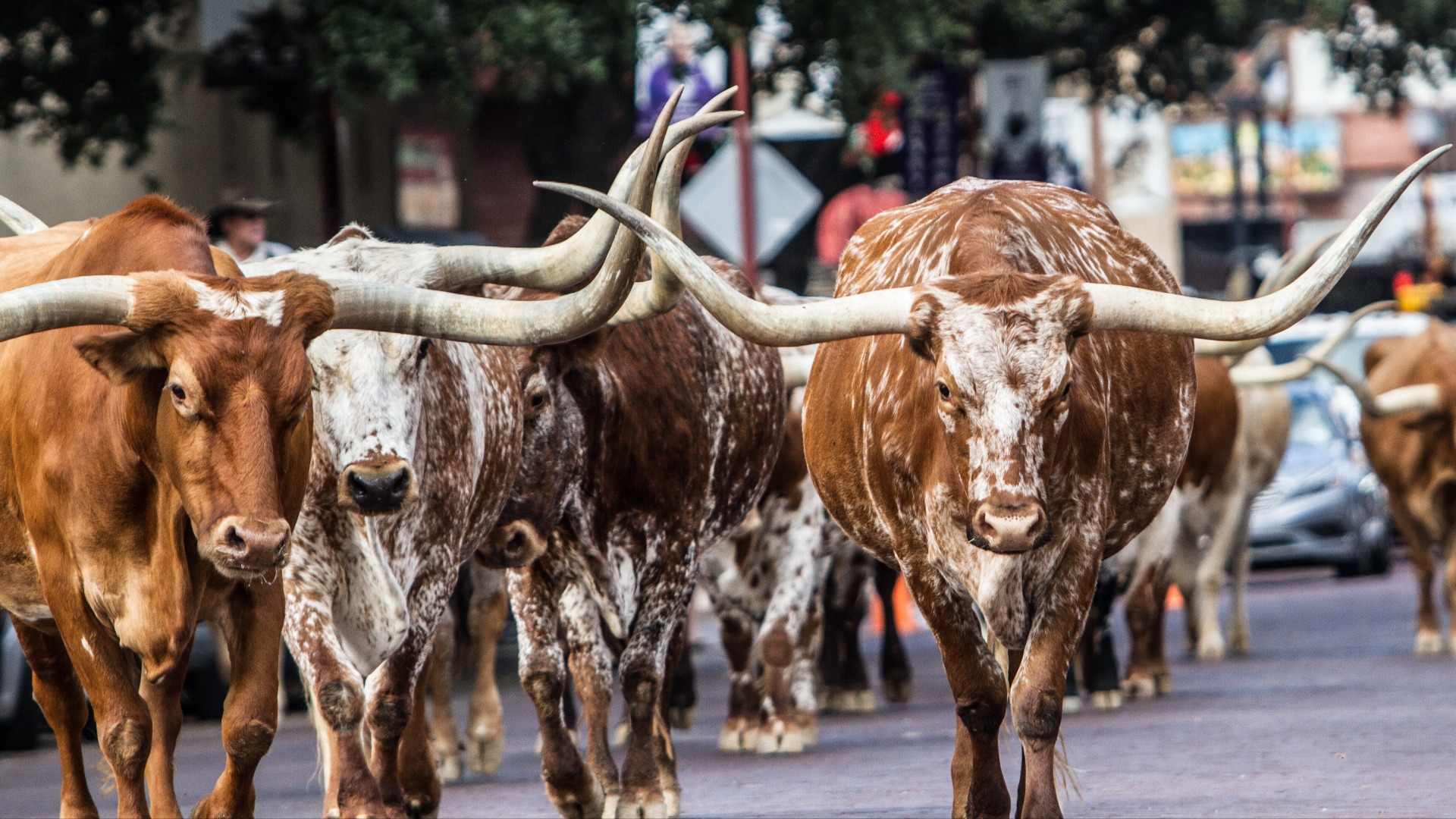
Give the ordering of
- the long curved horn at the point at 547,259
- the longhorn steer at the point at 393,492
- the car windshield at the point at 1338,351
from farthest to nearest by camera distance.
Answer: the car windshield at the point at 1338,351, the long curved horn at the point at 547,259, the longhorn steer at the point at 393,492

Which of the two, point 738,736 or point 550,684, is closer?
point 550,684

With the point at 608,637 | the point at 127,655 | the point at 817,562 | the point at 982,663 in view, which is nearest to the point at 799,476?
the point at 817,562

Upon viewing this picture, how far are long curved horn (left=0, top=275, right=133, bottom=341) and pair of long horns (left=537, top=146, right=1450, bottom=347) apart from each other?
1.23 meters

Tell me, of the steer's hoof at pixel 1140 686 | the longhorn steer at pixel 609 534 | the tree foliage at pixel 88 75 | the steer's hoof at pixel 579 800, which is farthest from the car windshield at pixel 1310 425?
the steer's hoof at pixel 579 800

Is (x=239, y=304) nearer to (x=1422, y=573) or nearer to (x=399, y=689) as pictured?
(x=399, y=689)

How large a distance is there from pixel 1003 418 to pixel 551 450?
2.27 metres

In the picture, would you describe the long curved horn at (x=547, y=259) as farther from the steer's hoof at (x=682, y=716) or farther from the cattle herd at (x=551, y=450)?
the steer's hoof at (x=682, y=716)

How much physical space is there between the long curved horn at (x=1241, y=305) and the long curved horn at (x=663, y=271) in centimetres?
132

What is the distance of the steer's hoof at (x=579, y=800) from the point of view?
279 inches

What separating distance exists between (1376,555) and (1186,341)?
14572 millimetres

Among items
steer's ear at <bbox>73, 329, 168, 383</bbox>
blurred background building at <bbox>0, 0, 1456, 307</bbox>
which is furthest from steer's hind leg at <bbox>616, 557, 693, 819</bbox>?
blurred background building at <bbox>0, 0, 1456, 307</bbox>

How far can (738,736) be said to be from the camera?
9727mm

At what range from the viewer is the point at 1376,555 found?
821 inches

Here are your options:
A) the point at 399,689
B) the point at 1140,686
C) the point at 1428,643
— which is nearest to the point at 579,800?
the point at 399,689
